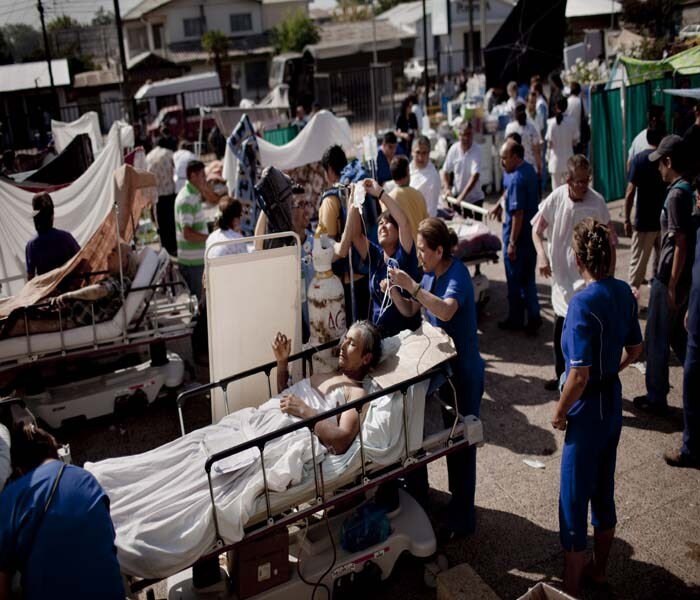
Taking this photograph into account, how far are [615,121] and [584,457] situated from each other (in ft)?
31.3

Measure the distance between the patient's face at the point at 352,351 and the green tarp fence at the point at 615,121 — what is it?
886 centimetres

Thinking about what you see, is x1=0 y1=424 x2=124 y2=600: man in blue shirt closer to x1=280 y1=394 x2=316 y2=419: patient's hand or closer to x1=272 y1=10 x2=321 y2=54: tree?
x1=280 y1=394 x2=316 y2=419: patient's hand

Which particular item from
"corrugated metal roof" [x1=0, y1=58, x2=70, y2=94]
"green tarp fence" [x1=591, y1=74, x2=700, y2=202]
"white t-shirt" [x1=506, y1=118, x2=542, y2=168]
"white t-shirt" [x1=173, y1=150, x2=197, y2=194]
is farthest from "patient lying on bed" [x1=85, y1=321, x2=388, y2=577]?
"corrugated metal roof" [x1=0, y1=58, x2=70, y2=94]

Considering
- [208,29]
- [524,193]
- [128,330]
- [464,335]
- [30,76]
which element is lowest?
[128,330]

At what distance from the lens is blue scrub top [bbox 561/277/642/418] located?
3455 mm

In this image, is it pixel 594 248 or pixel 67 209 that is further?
pixel 67 209

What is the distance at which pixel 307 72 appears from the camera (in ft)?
80.7

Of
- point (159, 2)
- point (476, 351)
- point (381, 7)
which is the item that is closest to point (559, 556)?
point (476, 351)

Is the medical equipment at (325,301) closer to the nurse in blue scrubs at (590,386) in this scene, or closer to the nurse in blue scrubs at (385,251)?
the nurse in blue scrubs at (385,251)

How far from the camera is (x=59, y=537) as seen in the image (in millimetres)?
2877

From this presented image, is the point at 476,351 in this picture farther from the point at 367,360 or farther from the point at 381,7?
the point at 381,7

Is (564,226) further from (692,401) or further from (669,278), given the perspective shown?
(692,401)

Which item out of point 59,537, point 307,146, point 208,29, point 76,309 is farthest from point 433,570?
point 208,29

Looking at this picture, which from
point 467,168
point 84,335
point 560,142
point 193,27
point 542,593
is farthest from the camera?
point 193,27
